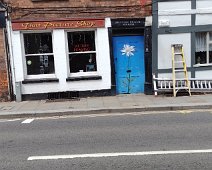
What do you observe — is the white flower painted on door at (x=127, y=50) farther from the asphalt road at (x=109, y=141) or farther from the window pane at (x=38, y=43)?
the asphalt road at (x=109, y=141)

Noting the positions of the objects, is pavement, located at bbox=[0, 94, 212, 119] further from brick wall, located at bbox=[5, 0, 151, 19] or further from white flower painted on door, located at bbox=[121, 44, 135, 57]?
brick wall, located at bbox=[5, 0, 151, 19]

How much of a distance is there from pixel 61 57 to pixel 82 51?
2.92ft

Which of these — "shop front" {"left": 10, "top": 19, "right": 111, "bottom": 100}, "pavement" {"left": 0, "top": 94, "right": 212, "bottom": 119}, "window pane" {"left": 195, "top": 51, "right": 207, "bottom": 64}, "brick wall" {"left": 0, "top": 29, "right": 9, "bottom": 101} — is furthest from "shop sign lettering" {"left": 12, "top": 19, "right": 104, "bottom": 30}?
"window pane" {"left": 195, "top": 51, "right": 207, "bottom": 64}

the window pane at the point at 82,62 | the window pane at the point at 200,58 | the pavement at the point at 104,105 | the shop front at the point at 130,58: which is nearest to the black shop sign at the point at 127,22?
the shop front at the point at 130,58

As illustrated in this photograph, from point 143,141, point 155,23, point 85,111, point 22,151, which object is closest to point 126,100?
point 85,111

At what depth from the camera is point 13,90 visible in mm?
13953

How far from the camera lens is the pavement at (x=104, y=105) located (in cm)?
1124

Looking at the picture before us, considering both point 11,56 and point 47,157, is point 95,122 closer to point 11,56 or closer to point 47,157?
point 47,157

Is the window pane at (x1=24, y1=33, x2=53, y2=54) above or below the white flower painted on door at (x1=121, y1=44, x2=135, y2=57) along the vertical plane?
above

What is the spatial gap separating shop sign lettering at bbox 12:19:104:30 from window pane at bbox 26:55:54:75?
3.98 ft

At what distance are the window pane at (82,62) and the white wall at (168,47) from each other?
257cm

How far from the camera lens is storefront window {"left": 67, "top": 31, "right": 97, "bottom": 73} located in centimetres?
1415

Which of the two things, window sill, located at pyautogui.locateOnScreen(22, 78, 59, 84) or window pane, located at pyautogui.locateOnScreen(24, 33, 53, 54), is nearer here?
window sill, located at pyautogui.locateOnScreen(22, 78, 59, 84)

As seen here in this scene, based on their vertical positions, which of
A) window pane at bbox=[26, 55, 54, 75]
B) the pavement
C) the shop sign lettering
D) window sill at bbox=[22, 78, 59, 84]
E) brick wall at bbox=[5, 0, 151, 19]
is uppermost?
brick wall at bbox=[5, 0, 151, 19]
